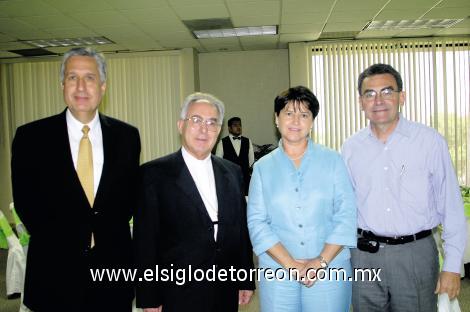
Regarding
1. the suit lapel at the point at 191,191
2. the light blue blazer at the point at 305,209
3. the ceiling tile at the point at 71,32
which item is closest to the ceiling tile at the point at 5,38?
the ceiling tile at the point at 71,32

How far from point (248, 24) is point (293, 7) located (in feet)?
3.51

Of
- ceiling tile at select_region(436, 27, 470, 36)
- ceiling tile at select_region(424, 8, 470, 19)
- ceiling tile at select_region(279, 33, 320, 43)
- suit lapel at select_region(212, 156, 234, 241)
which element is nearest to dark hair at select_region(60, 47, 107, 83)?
suit lapel at select_region(212, 156, 234, 241)

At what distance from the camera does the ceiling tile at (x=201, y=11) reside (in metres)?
5.64

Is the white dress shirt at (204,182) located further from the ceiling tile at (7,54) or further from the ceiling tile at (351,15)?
the ceiling tile at (7,54)

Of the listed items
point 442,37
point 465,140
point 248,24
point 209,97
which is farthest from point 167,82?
point 209,97

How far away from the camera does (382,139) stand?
7.21ft

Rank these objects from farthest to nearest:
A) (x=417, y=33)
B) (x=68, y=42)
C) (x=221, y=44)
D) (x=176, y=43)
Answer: (x=221, y=44) < (x=176, y=43) < (x=417, y=33) < (x=68, y=42)

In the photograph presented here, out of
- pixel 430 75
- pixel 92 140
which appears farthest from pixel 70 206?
pixel 430 75

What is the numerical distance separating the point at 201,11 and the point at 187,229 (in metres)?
4.65

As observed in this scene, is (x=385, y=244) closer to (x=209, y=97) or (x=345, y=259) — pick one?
(x=345, y=259)

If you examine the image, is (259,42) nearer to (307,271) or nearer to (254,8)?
(254,8)

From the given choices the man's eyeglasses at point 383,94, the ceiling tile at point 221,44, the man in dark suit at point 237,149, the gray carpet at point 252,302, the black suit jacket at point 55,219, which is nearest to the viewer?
the black suit jacket at point 55,219

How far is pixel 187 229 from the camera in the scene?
1907 millimetres

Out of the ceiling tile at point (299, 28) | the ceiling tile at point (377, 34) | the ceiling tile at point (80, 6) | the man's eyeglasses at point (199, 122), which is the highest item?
the ceiling tile at point (377, 34)
